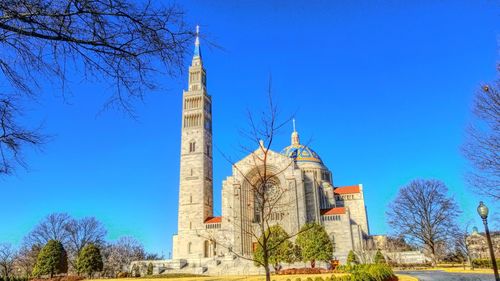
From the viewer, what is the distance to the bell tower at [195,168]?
53.6 m

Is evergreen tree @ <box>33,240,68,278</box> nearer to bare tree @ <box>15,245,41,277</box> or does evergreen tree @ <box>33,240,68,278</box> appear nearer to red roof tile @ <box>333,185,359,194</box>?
bare tree @ <box>15,245,41,277</box>

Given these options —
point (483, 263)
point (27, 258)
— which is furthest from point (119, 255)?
point (483, 263)

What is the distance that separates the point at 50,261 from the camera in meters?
38.7

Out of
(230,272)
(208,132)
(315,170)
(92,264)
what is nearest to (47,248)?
(92,264)

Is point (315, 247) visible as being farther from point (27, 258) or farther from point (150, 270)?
point (27, 258)

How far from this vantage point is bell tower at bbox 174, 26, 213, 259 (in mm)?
53594

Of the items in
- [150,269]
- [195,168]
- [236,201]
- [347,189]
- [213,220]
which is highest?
[195,168]

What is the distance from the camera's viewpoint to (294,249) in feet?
133

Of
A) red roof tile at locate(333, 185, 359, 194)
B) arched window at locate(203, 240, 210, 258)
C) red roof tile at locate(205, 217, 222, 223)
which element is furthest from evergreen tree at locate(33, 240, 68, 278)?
red roof tile at locate(333, 185, 359, 194)

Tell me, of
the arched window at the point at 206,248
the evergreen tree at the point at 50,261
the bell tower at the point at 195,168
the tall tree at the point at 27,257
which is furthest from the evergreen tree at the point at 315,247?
the tall tree at the point at 27,257

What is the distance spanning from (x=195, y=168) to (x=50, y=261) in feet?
78.2

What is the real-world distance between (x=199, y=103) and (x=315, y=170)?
905 inches

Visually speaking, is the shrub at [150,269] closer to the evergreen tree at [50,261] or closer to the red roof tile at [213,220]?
the evergreen tree at [50,261]

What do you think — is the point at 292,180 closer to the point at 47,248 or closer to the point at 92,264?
the point at 92,264
